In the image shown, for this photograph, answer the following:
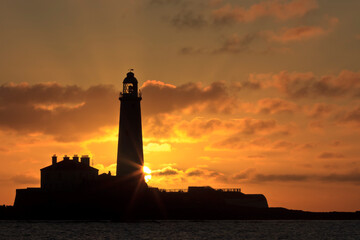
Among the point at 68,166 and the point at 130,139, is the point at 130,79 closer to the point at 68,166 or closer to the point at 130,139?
Result: the point at 130,139

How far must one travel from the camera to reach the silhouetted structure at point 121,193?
89250mm

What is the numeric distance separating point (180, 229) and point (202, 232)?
13.0 feet

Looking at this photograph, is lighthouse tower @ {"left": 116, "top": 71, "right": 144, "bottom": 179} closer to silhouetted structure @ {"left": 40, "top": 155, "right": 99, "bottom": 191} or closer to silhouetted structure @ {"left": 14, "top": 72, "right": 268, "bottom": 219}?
silhouetted structure @ {"left": 14, "top": 72, "right": 268, "bottom": 219}

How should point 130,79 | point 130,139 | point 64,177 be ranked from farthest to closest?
point 64,177, point 130,79, point 130,139

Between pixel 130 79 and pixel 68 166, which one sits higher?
pixel 130 79

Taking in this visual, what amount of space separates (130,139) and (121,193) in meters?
9.99

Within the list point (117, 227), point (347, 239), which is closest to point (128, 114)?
point (117, 227)

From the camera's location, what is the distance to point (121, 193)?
310ft

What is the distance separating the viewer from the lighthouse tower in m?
88.6

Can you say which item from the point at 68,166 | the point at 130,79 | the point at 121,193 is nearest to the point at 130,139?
the point at 130,79

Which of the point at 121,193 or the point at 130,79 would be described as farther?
the point at 121,193

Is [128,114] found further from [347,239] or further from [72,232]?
[347,239]

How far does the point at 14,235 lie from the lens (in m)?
73.6

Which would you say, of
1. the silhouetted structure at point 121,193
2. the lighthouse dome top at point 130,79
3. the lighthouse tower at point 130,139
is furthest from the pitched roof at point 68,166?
the lighthouse dome top at point 130,79
